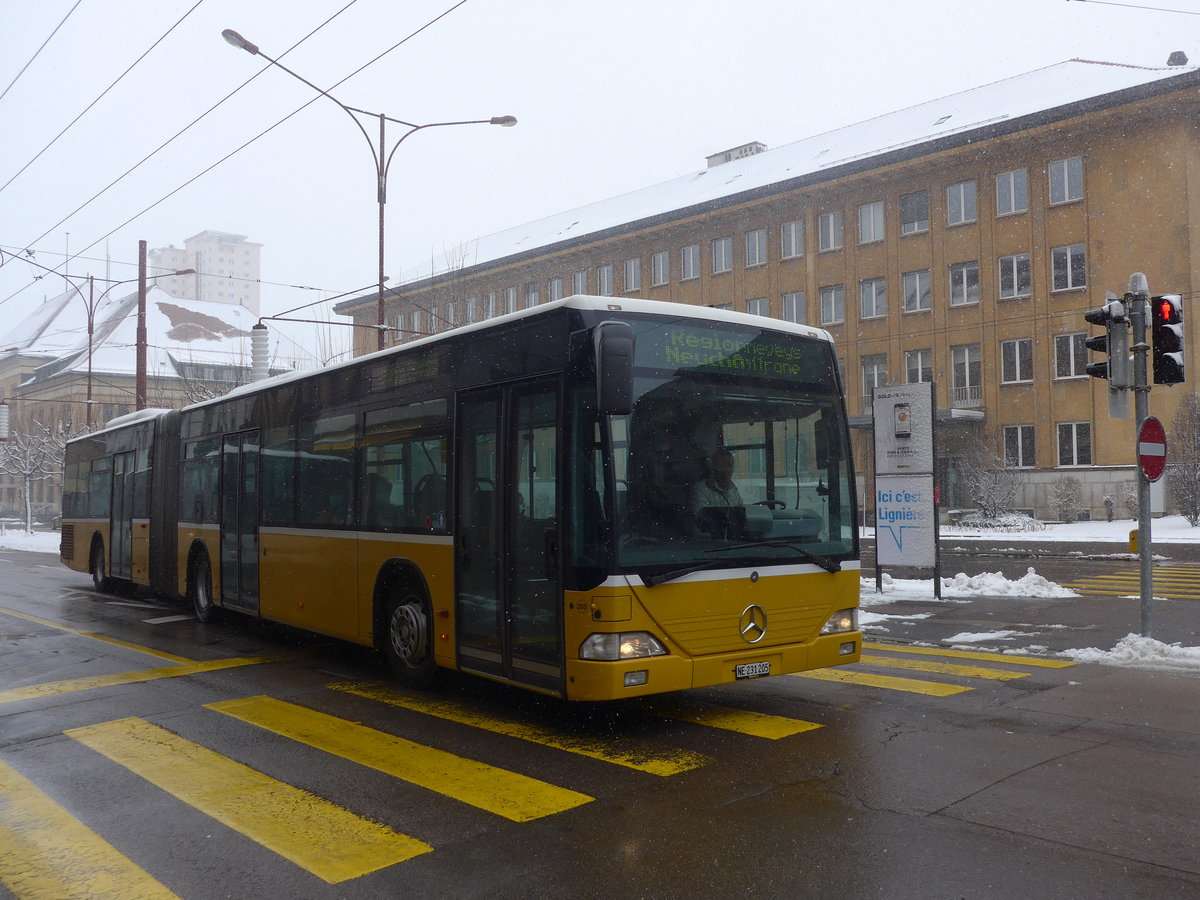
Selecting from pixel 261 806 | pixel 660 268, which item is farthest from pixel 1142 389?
pixel 660 268

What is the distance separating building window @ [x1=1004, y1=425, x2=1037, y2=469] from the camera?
40125 millimetres

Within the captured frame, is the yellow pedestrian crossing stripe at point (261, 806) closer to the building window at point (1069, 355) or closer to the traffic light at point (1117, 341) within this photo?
the traffic light at point (1117, 341)

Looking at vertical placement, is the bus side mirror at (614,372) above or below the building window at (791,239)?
below

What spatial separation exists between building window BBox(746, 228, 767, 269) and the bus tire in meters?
35.0

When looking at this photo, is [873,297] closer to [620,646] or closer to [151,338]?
[620,646]

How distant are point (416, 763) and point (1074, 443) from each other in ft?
123

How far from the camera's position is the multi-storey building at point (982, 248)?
3719 centimetres

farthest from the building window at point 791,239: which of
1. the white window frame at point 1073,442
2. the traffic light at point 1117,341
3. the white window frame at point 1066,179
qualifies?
the traffic light at point 1117,341

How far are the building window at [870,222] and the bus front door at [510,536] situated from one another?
3962 cm

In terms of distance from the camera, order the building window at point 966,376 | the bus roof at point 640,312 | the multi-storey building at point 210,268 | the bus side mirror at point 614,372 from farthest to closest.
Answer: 1. the multi-storey building at point 210,268
2. the building window at point 966,376
3. the bus roof at point 640,312
4. the bus side mirror at point 614,372

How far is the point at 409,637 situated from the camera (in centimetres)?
896

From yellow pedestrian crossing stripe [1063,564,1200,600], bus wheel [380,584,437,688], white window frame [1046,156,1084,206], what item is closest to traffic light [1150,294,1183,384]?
yellow pedestrian crossing stripe [1063,564,1200,600]

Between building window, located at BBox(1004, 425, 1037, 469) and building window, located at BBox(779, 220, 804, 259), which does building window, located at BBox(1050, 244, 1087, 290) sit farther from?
building window, located at BBox(779, 220, 804, 259)

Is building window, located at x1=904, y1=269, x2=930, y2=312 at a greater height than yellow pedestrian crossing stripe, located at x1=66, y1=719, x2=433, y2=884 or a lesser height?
greater
